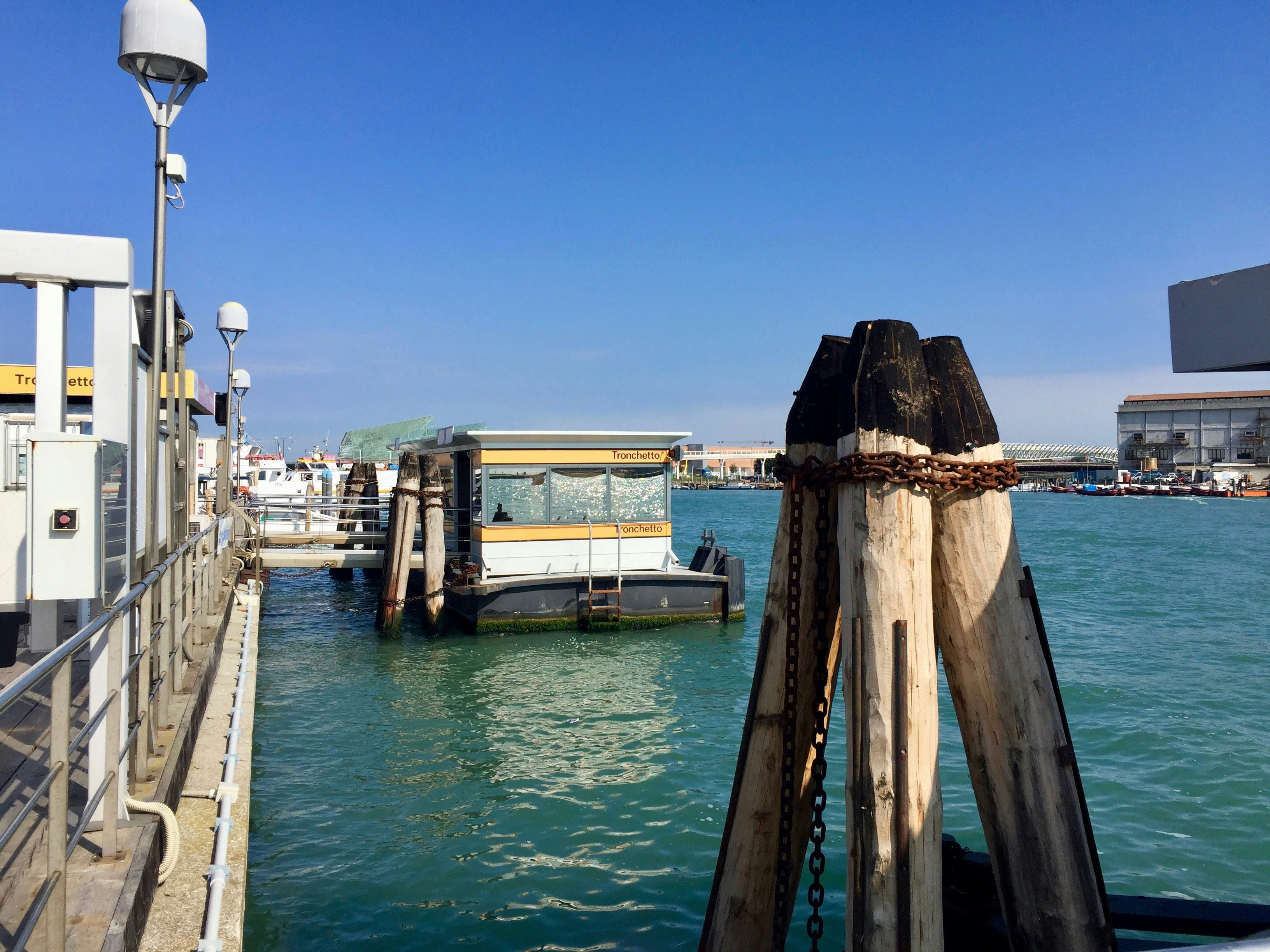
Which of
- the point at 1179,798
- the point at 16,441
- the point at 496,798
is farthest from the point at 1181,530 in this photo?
the point at 16,441

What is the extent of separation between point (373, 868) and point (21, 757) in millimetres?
2734

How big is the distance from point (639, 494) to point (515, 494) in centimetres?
222

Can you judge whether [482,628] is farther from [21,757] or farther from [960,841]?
[21,757]

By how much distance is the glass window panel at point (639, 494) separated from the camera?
1705cm

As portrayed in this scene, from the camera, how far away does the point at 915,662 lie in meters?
3.12

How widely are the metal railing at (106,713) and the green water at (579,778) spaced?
1763 mm

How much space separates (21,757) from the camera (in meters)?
4.66

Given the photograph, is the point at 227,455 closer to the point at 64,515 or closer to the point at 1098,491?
the point at 64,515

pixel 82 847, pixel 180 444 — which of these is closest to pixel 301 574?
pixel 180 444

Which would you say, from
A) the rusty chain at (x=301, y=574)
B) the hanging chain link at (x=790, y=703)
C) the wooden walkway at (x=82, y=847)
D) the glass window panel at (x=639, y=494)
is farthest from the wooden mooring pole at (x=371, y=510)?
the hanging chain link at (x=790, y=703)

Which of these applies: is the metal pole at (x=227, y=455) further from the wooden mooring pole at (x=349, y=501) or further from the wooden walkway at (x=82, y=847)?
the wooden walkway at (x=82, y=847)

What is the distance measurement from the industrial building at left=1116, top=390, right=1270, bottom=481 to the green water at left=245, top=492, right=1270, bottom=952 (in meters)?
104

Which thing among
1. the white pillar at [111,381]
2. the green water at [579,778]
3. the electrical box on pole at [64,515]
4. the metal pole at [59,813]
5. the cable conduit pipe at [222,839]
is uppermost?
the white pillar at [111,381]

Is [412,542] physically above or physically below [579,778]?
above
